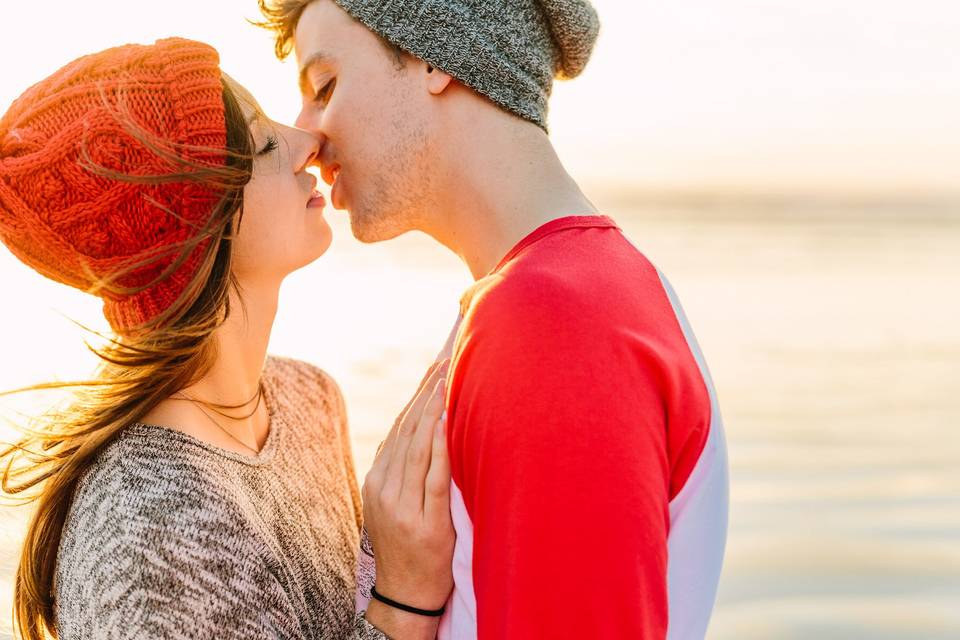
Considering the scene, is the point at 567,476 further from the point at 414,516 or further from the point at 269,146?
the point at 269,146

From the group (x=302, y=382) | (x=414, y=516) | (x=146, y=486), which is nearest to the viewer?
(x=414, y=516)

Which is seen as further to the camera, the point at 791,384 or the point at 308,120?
the point at 791,384

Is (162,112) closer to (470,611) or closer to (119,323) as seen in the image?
(119,323)

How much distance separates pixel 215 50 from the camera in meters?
2.42

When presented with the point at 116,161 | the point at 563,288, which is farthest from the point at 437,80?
the point at 563,288

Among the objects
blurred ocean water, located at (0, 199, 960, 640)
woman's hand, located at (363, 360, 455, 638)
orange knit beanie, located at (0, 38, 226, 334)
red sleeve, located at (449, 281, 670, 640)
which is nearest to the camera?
red sleeve, located at (449, 281, 670, 640)

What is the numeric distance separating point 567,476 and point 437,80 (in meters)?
1.17

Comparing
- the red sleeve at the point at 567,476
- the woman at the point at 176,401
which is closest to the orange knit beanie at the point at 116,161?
the woman at the point at 176,401

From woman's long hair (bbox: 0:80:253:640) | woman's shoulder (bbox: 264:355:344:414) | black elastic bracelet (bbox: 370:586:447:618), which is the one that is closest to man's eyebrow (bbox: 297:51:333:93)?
woman's long hair (bbox: 0:80:253:640)

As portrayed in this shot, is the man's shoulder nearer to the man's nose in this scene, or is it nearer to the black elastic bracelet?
the black elastic bracelet

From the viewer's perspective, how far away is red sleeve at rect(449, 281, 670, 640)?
5.53 ft

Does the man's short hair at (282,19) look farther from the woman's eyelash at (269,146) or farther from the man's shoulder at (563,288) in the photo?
the man's shoulder at (563,288)

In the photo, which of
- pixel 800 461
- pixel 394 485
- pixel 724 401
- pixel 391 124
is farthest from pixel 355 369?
pixel 394 485

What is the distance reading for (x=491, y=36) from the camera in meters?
2.48
